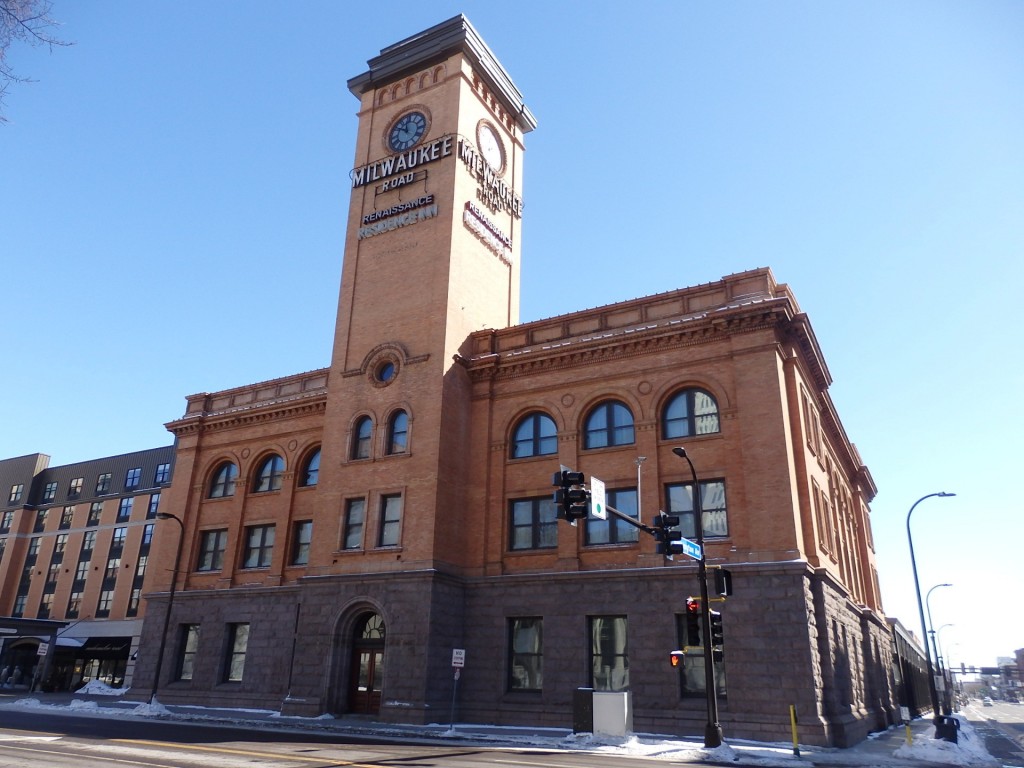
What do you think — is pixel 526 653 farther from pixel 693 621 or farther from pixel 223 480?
pixel 223 480

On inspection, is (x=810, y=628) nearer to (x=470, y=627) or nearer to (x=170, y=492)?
(x=470, y=627)

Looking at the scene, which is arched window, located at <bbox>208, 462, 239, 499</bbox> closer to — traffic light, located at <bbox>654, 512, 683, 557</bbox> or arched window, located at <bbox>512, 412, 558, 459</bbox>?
arched window, located at <bbox>512, 412, 558, 459</bbox>

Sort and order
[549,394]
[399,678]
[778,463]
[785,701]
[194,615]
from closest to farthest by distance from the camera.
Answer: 1. [785,701]
2. [778,463]
3. [399,678]
4. [549,394]
5. [194,615]

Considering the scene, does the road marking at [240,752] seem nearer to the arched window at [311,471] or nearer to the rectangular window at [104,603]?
the arched window at [311,471]

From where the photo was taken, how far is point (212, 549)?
41.2m

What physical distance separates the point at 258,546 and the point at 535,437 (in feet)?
53.9

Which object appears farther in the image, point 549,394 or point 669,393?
point 549,394

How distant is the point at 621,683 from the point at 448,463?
1144 cm

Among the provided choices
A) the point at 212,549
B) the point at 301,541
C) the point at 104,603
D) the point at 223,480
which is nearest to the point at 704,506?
the point at 301,541

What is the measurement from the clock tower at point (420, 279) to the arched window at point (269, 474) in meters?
5.74

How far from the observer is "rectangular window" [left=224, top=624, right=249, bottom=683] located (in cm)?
3728

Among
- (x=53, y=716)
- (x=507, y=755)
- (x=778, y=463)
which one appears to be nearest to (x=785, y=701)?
(x=778, y=463)

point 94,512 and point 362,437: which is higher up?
point 94,512

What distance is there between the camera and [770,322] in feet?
96.0
